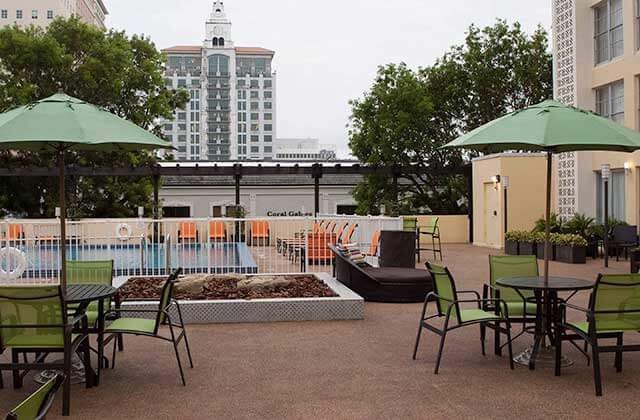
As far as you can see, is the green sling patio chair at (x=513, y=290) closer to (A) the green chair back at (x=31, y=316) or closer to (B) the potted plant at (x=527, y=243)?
(A) the green chair back at (x=31, y=316)

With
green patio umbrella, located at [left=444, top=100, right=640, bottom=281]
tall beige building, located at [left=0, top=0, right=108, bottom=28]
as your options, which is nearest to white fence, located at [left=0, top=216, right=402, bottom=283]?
green patio umbrella, located at [left=444, top=100, right=640, bottom=281]

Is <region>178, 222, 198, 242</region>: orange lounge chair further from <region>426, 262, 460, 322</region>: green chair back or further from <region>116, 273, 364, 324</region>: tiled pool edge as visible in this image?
<region>426, 262, 460, 322</region>: green chair back

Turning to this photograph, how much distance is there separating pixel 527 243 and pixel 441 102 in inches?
530

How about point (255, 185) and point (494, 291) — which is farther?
point (255, 185)

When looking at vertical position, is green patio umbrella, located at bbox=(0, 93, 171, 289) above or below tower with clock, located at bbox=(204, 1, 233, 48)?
below

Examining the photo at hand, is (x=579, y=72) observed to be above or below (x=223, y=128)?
below

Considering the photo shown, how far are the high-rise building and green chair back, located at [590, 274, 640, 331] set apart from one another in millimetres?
133371

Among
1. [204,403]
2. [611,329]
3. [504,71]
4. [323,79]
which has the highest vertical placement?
[323,79]

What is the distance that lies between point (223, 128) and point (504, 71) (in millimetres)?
113085

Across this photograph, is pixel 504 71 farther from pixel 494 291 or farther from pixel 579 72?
pixel 494 291

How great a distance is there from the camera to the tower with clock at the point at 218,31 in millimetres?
142125

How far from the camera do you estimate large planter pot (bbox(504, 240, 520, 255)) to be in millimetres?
19528

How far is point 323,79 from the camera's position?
13538cm

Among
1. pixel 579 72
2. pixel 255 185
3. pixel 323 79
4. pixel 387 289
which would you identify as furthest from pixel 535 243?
pixel 323 79
